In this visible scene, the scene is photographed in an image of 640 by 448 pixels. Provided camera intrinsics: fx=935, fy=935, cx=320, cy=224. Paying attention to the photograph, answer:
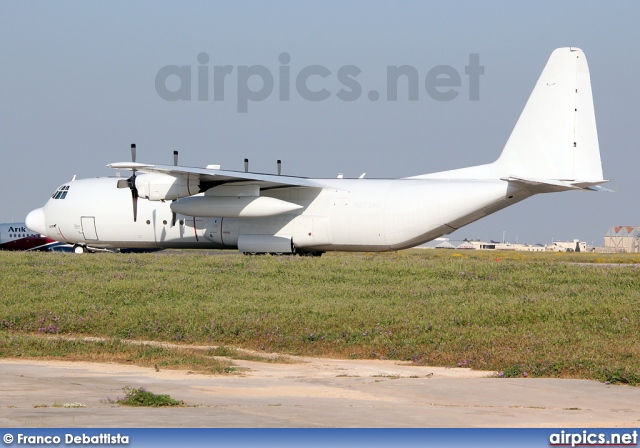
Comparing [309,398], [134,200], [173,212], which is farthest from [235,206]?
[309,398]

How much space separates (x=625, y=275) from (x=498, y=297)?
632 cm

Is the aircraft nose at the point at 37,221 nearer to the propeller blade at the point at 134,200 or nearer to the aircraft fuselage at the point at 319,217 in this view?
the aircraft fuselage at the point at 319,217

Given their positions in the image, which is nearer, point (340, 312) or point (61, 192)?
point (340, 312)

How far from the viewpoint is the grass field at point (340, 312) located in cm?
1781

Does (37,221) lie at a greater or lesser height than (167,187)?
lesser

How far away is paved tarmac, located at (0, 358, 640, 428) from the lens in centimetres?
1021

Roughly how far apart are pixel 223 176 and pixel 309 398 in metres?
25.7

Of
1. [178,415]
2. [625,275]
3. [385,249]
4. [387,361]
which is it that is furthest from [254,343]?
[385,249]

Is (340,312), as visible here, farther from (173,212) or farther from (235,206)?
(173,212)

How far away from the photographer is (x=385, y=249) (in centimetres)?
3866

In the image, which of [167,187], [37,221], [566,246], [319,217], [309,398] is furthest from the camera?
[566,246]

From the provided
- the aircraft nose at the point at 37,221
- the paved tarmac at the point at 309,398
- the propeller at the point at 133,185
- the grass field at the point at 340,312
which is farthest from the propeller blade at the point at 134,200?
the paved tarmac at the point at 309,398

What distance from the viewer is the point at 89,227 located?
42.2 m

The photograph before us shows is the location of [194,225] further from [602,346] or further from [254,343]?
[602,346]
